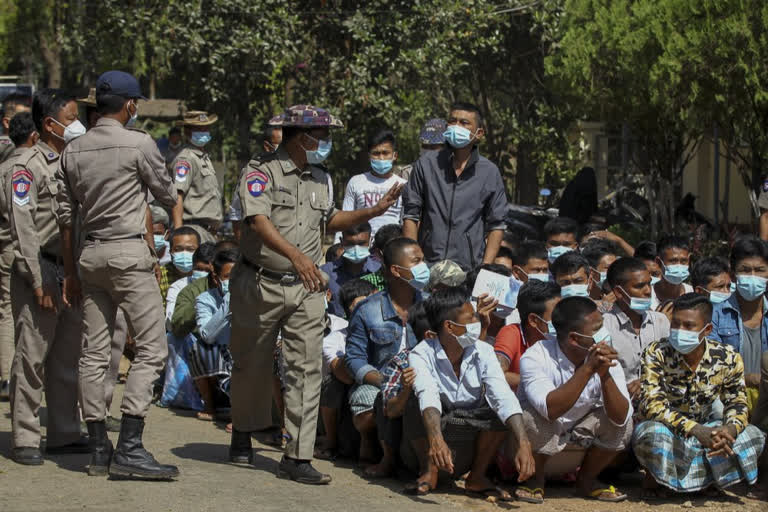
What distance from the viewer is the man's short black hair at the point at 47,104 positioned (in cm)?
655

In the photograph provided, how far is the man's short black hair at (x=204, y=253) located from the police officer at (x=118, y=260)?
9.54 feet

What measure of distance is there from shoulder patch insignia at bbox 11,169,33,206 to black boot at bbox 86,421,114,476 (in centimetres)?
137

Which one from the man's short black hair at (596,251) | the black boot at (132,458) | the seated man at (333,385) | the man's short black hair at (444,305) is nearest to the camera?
the black boot at (132,458)

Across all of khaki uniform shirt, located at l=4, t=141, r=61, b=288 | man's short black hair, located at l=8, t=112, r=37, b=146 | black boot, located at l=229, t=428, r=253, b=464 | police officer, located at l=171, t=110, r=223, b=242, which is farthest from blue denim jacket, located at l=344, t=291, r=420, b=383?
police officer, located at l=171, t=110, r=223, b=242

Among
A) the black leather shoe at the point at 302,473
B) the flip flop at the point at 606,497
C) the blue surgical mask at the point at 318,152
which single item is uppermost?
the blue surgical mask at the point at 318,152

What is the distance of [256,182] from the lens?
20.1 feet

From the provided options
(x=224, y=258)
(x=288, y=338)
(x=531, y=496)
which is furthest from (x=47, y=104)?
(x=531, y=496)

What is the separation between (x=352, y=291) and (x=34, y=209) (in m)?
2.17

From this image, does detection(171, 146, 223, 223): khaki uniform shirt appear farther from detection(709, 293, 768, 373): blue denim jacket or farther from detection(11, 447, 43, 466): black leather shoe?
detection(709, 293, 768, 373): blue denim jacket

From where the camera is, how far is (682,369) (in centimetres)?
645

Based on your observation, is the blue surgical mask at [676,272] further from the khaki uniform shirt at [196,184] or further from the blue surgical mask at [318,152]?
the khaki uniform shirt at [196,184]

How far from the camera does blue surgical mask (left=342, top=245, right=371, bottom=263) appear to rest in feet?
28.2

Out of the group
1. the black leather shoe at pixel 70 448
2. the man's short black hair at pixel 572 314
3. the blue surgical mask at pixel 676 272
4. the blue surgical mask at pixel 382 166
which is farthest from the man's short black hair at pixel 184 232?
the man's short black hair at pixel 572 314

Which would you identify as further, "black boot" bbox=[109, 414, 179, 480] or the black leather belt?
the black leather belt
